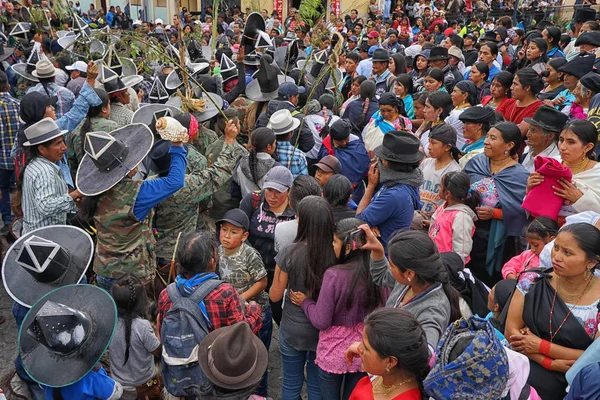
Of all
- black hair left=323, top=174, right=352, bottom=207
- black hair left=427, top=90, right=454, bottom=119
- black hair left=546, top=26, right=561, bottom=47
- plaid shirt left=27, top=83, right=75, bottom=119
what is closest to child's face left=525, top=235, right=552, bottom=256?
black hair left=323, top=174, right=352, bottom=207

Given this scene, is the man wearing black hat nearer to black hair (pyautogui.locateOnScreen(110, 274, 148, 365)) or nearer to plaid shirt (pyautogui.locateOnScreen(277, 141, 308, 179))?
plaid shirt (pyautogui.locateOnScreen(277, 141, 308, 179))

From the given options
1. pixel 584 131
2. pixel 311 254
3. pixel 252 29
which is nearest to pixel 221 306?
pixel 311 254

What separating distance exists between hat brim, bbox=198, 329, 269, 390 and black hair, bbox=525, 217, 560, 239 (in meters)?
1.95

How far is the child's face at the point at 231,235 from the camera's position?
340cm

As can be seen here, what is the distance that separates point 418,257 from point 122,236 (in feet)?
7.34

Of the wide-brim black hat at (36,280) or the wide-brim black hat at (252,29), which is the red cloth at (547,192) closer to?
the wide-brim black hat at (36,280)

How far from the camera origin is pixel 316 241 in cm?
Answer: 284

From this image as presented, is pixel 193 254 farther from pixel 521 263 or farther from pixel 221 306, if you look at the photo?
pixel 521 263

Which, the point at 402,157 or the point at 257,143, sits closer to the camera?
the point at 402,157

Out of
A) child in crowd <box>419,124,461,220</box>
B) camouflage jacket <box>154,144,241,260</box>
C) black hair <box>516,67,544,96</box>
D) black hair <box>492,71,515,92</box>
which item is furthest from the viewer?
black hair <box>492,71,515,92</box>

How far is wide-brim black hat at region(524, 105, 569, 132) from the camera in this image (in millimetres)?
4000

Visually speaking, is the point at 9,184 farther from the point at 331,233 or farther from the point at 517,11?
the point at 517,11

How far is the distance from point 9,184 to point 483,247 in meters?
5.40

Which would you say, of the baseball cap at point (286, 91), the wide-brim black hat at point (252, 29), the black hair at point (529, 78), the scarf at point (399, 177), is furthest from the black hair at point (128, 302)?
the wide-brim black hat at point (252, 29)
